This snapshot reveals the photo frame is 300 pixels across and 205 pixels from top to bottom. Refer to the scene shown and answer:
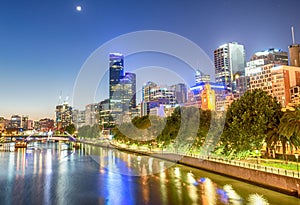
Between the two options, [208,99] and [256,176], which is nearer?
[256,176]

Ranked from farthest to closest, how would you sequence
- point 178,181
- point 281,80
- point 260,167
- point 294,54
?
point 294,54, point 281,80, point 178,181, point 260,167

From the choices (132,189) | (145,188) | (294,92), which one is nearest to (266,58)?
(294,92)

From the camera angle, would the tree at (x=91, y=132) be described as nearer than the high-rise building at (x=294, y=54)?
Yes

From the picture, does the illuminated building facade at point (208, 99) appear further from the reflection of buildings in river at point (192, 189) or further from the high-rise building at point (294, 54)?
the reflection of buildings in river at point (192, 189)

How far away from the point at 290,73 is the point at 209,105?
3298 cm

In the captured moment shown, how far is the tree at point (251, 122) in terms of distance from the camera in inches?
1193

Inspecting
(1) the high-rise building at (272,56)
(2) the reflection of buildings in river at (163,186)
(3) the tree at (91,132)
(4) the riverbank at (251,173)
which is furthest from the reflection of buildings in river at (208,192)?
(1) the high-rise building at (272,56)

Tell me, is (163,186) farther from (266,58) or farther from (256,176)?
(266,58)

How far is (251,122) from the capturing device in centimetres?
3156

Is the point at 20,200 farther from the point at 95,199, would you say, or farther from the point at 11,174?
the point at 11,174

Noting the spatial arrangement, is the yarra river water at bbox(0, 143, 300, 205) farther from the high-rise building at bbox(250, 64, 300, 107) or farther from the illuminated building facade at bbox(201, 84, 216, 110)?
the illuminated building facade at bbox(201, 84, 216, 110)

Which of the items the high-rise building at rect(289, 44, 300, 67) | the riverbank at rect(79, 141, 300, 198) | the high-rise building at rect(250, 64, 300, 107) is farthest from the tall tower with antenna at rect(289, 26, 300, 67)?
the riverbank at rect(79, 141, 300, 198)

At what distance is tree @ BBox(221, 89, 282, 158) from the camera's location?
99.5 ft

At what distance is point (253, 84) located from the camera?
124188 mm
